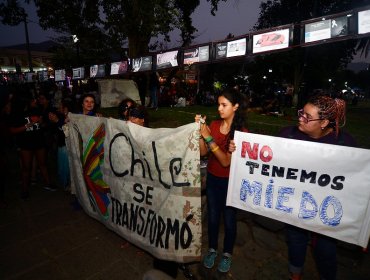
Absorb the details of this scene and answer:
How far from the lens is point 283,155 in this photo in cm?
232

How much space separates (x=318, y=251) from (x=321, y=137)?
1013mm

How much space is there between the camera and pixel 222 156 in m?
2.58

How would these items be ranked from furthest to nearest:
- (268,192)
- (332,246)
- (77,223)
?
(77,223)
(268,192)
(332,246)

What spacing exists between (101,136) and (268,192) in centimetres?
230

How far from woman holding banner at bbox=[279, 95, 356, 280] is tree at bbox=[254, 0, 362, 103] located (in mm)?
24535

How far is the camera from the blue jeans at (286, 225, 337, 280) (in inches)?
87.0

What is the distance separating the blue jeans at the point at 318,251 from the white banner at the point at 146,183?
2.92 ft

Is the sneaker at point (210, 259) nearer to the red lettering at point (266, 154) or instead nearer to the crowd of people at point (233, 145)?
the crowd of people at point (233, 145)

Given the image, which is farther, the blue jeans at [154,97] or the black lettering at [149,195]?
the blue jeans at [154,97]

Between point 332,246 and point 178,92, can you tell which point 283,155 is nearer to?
point 332,246

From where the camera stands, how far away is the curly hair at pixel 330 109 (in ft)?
7.28

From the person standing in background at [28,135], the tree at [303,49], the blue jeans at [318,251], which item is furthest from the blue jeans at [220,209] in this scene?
the tree at [303,49]

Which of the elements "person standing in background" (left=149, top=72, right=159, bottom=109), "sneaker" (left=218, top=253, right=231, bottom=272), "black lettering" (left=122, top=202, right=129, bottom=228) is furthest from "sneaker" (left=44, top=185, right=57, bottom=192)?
"person standing in background" (left=149, top=72, right=159, bottom=109)

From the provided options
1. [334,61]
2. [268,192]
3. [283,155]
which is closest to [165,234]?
[268,192]
